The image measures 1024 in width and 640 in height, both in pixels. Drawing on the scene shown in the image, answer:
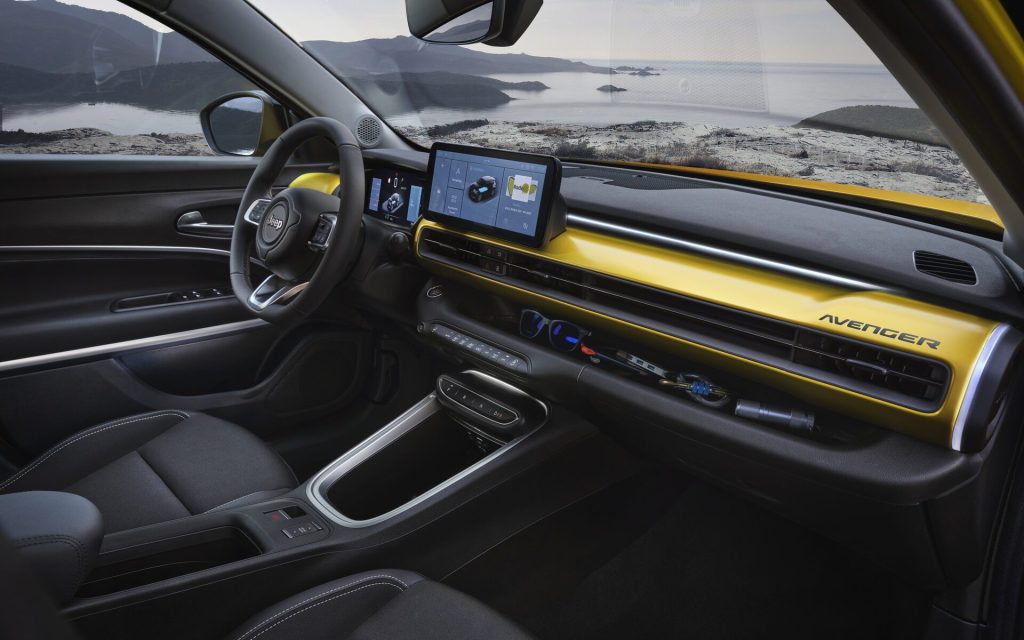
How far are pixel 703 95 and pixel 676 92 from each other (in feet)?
0.31

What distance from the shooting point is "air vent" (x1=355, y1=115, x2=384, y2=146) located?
110 inches

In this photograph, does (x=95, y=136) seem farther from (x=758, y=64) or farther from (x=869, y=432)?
(x=869, y=432)

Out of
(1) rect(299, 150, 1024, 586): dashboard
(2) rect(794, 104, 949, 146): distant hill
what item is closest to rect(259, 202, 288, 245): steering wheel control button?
(1) rect(299, 150, 1024, 586): dashboard

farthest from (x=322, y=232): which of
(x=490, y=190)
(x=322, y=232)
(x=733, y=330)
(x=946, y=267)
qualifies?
(x=946, y=267)

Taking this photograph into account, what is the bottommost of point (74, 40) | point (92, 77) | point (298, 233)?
point (298, 233)

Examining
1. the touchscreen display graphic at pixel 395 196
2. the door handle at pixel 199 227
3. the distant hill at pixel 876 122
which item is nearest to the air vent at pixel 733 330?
the touchscreen display graphic at pixel 395 196

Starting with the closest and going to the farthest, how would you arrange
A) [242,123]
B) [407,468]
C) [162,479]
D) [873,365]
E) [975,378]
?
1. [975,378]
2. [873,365]
3. [162,479]
4. [407,468]
5. [242,123]

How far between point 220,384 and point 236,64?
3.56 ft

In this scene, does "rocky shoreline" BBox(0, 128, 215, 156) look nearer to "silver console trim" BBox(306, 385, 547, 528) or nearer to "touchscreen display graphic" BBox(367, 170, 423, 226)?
"touchscreen display graphic" BBox(367, 170, 423, 226)

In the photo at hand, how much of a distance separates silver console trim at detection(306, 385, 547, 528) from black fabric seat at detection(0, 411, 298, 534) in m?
0.09

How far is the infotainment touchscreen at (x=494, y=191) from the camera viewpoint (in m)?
1.83

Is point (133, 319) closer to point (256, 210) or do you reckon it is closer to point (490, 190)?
point (256, 210)

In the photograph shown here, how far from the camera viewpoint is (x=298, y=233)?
212 cm

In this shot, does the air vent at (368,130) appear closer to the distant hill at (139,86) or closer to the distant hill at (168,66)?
the distant hill at (168,66)
